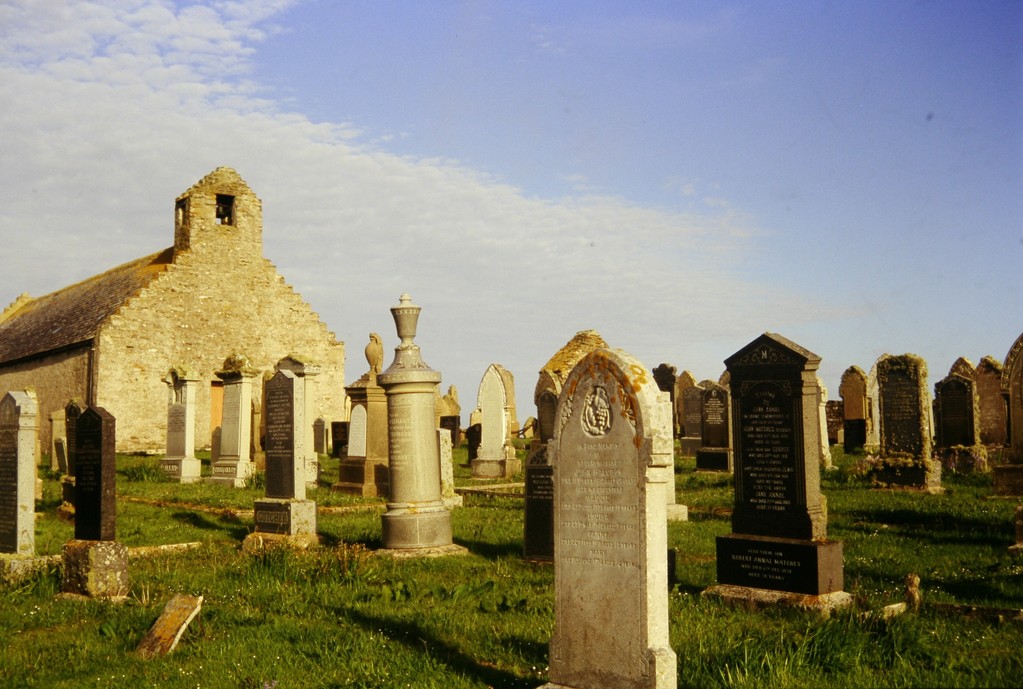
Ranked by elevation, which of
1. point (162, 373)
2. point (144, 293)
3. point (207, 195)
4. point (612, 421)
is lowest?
point (612, 421)

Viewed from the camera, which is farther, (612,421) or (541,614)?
(541,614)

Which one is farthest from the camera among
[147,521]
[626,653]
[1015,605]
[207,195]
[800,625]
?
[207,195]

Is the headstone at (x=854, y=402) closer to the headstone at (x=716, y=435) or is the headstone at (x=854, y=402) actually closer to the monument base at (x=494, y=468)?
the headstone at (x=716, y=435)

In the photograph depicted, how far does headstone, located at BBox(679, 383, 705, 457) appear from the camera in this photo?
2377 centimetres

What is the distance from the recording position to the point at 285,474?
12133mm

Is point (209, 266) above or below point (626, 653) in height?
above

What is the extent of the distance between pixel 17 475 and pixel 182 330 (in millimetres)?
23028

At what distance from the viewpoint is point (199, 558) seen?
10453 mm

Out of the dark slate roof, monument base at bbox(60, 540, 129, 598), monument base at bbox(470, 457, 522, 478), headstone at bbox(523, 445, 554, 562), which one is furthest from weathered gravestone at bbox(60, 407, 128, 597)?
the dark slate roof

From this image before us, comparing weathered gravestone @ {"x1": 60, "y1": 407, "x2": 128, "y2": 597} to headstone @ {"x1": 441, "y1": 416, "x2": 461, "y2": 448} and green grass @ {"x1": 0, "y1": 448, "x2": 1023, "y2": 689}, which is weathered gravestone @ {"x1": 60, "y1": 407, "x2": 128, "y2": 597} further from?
headstone @ {"x1": 441, "y1": 416, "x2": 461, "y2": 448}

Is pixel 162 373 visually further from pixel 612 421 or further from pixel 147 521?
pixel 612 421

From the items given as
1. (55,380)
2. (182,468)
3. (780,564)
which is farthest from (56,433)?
(780,564)

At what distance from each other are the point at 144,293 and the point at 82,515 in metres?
23.7

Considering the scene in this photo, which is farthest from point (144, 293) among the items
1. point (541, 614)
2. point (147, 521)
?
point (541, 614)
